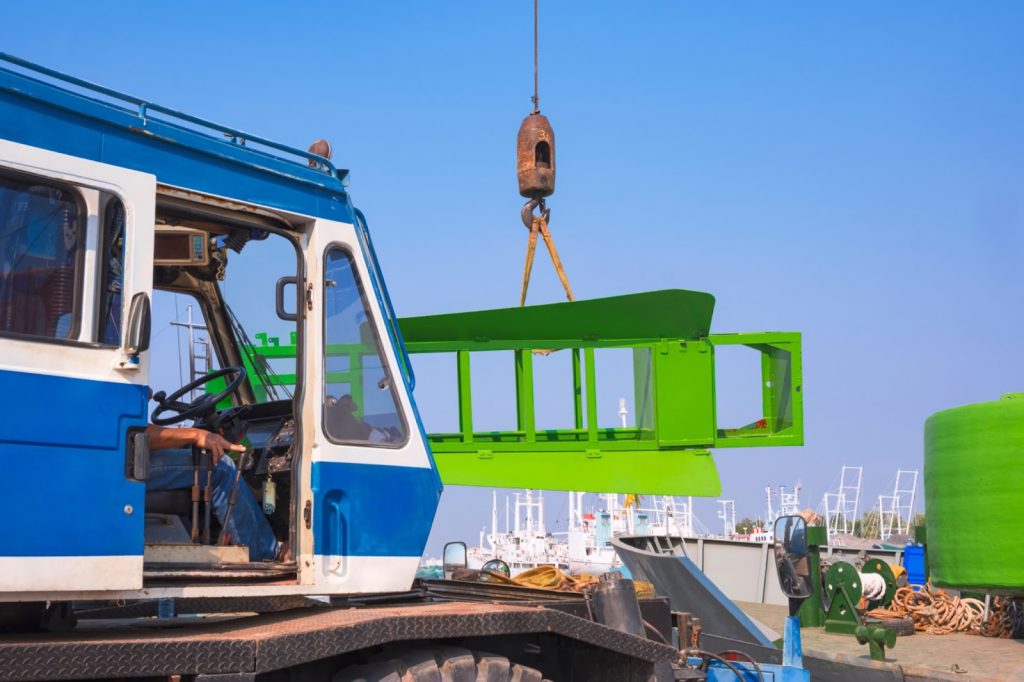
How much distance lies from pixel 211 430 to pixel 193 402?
169 mm

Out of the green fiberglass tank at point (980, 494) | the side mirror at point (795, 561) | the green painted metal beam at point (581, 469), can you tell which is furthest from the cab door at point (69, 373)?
the green fiberglass tank at point (980, 494)

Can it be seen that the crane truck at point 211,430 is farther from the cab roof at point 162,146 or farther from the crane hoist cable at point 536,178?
the crane hoist cable at point 536,178

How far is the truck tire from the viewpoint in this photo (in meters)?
4.48

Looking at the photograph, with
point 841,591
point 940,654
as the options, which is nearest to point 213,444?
point 940,654

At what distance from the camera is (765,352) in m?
8.61

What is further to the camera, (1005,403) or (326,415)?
(1005,403)

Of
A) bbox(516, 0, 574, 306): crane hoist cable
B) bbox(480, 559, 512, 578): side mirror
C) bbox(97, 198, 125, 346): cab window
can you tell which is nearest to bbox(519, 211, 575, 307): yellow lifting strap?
bbox(516, 0, 574, 306): crane hoist cable

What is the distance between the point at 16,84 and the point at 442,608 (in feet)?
8.75

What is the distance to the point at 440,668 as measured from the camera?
462 centimetres

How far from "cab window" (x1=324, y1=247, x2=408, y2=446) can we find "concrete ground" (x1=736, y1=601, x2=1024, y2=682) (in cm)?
526

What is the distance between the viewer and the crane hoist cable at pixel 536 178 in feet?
28.7

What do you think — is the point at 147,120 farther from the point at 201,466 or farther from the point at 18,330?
the point at 201,466

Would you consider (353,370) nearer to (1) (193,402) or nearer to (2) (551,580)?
(1) (193,402)

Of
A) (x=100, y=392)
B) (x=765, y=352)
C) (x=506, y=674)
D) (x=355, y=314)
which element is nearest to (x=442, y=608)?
(x=506, y=674)
